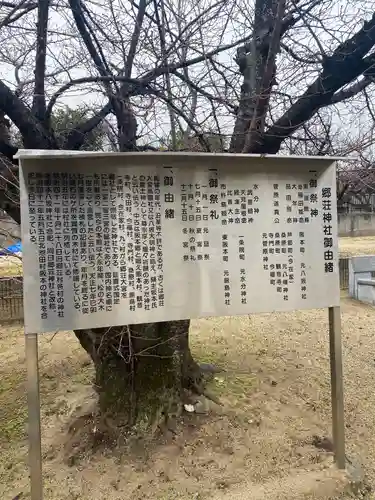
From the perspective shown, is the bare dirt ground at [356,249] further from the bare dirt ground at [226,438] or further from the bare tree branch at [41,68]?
the bare tree branch at [41,68]

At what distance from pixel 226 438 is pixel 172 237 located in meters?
2.11

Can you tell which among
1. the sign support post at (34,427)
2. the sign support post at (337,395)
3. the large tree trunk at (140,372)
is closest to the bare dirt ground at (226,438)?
the sign support post at (337,395)

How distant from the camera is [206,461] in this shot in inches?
136

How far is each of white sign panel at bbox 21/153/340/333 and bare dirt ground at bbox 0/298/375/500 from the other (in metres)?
1.43

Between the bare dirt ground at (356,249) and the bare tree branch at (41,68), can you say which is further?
the bare dirt ground at (356,249)

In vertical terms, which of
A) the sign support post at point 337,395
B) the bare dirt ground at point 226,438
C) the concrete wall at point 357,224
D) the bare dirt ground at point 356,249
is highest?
the concrete wall at point 357,224

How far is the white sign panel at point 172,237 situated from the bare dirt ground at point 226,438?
1434mm

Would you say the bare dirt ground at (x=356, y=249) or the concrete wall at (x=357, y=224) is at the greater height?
the concrete wall at (x=357, y=224)

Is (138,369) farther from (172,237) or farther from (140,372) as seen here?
(172,237)

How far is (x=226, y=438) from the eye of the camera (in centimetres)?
376

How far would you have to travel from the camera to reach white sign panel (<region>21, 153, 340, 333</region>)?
2.74 meters

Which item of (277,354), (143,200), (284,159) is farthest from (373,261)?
(143,200)

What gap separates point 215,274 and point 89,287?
0.93m

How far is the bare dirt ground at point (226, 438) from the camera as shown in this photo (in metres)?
3.19
